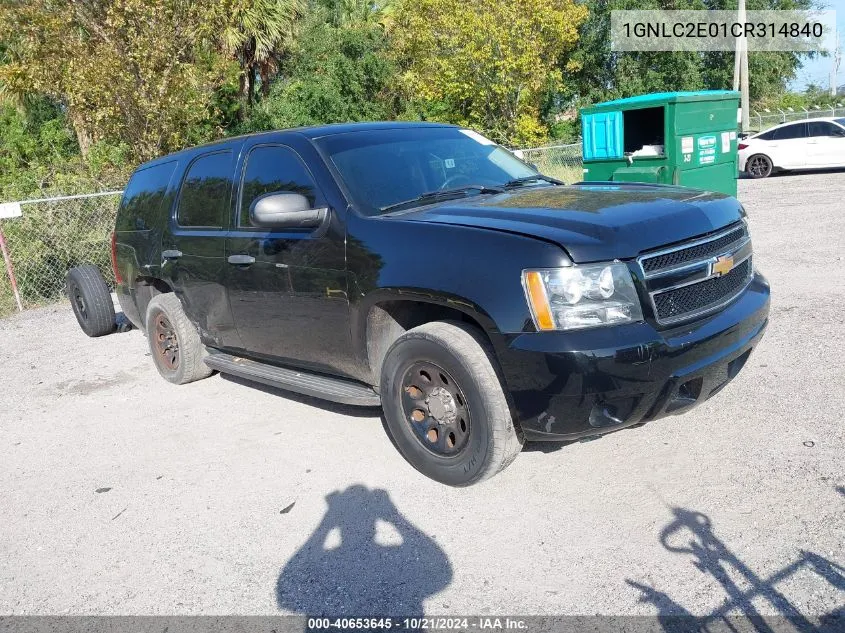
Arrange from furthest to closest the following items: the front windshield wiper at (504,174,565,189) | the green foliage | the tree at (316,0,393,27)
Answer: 1. the tree at (316,0,393,27)
2. the green foliage
3. the front windshield wiper at (504,174,565,189)

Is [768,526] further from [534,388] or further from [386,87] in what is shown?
[386,87]

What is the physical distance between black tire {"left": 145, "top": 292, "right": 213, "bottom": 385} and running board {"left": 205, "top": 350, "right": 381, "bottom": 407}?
12.5 inches

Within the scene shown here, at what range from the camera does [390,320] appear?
4.13 metres

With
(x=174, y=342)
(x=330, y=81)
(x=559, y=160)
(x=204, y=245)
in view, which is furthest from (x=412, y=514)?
(x=330, y=81)

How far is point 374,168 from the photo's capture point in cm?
444

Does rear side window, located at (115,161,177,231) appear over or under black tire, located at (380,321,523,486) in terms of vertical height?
over

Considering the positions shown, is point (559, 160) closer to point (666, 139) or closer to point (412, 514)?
point (666, 139)

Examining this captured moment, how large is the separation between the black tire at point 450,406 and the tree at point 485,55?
65.5 feet

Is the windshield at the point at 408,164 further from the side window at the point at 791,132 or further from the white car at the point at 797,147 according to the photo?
the side window at the point at 791,132

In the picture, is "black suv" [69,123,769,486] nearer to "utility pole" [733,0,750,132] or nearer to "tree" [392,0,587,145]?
"tree" [392,0,587,145]

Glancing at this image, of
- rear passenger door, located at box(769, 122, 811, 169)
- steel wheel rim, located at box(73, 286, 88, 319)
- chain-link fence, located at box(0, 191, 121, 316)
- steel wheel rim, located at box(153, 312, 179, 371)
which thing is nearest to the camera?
steel wheel rim, located at box(153, 312, 179, 371)

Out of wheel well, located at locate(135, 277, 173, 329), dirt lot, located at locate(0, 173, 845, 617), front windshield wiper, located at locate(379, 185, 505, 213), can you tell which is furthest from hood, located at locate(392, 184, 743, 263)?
wheel well, located at locate(135, 277, 173, 329)

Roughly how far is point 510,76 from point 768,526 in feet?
70.3

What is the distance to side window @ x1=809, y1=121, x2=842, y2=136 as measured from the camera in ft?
60.6
